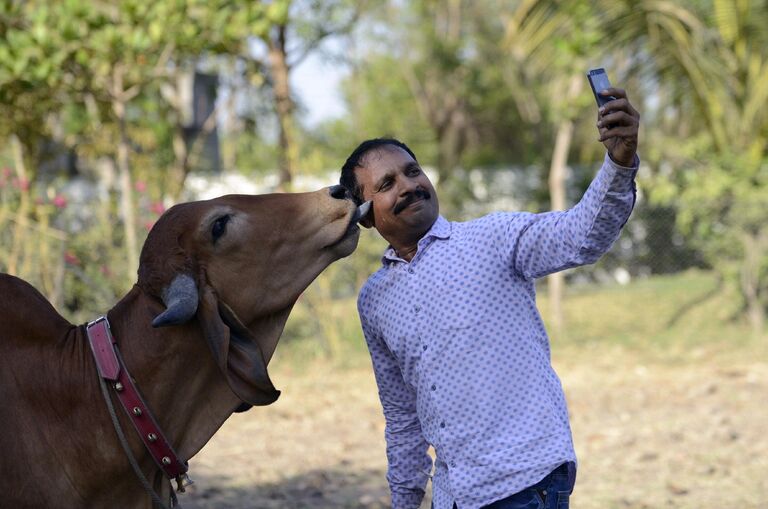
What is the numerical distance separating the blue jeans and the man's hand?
92 centimetres

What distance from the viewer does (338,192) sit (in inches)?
123

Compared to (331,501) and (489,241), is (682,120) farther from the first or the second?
(489,241)

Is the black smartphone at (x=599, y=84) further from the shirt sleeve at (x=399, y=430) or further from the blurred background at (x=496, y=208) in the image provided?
the blurred background at (x=496, y=208)

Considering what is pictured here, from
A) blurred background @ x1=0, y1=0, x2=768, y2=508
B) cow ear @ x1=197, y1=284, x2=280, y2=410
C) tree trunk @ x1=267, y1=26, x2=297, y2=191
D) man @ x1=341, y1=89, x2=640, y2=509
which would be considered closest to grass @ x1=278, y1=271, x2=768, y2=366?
blurred background @ x1=0, y1=0, x2=768, y2=508

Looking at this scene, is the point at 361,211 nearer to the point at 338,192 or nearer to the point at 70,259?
the point at 338,192

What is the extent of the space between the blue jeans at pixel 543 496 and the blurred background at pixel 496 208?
→ 3.01m

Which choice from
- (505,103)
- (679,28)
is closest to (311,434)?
(679,28)

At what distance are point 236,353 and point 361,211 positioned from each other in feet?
1.78

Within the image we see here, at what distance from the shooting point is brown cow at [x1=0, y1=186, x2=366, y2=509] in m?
2.87

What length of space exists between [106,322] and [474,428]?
3.48ft

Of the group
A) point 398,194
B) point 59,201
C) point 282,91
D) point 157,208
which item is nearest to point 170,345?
point 398,194

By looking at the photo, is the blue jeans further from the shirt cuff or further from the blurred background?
the blurred background

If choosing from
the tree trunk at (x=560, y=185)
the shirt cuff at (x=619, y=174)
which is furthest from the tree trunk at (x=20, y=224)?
the shirt cuff at (x=619, y=174)

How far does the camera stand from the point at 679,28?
13117 mm
